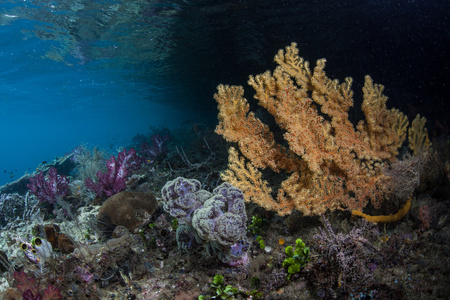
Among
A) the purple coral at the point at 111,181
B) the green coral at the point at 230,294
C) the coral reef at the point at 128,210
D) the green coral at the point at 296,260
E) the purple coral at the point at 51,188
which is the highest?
the green coral at the point at 296,260

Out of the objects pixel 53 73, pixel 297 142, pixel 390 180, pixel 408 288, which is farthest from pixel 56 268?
pixel 53 73

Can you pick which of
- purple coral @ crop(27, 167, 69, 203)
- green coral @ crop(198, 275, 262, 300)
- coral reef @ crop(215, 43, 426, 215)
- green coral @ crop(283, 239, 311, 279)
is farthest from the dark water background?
green coral @ crop(198, 275, 262, 300)

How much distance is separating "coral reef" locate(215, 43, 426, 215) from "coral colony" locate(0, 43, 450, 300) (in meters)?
0.02

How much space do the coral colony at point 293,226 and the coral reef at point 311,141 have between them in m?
0.02

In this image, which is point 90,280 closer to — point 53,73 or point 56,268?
point 56,268

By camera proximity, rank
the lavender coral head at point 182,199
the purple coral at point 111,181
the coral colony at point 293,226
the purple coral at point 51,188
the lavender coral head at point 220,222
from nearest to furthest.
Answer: the coral colony at point 293,226, the lavender coral head at point 220,222, the lavender coral head at point 182,199, the purple coral at point 111,181, the purple coral at point 51,188

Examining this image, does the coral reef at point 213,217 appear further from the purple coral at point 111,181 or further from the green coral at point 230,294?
the purple coral at point 111,181

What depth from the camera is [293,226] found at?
4.70m

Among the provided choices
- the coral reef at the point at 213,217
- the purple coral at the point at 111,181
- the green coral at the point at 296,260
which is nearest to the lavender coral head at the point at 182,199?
the coral reef at the point at 213,217

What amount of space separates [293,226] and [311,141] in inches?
69.7

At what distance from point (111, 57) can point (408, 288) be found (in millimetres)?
21588

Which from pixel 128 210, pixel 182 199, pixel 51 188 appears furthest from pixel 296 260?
pixel 51 188

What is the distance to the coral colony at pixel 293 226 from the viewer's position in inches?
128

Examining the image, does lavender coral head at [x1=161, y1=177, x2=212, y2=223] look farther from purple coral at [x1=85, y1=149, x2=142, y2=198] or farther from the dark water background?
the dark water background
